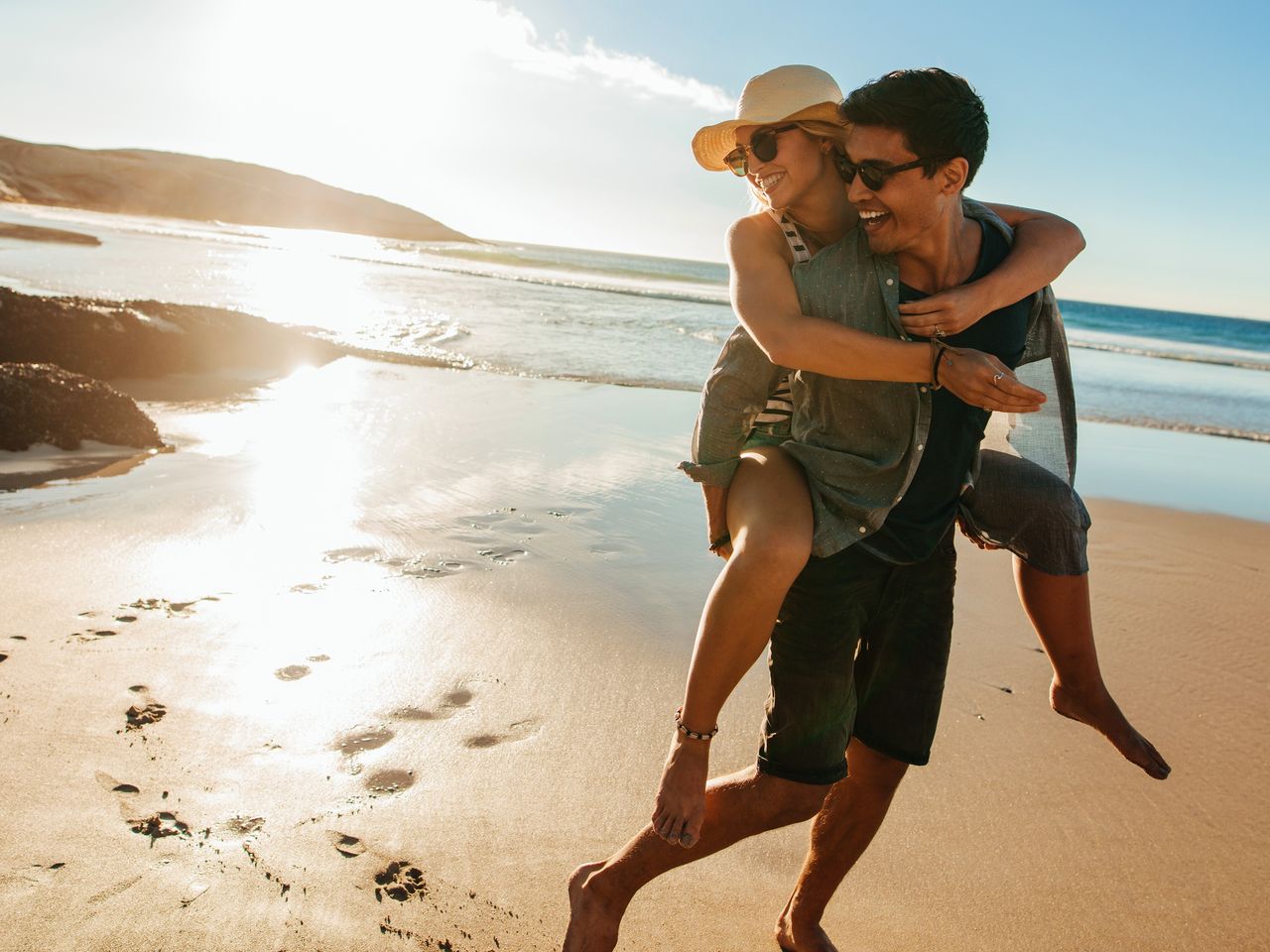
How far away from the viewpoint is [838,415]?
2.08 metres

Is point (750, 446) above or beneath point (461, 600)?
above

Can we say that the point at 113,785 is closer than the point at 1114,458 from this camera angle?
Yes

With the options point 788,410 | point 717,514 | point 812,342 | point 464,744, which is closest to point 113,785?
point 464,744

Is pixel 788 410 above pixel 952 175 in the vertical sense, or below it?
below

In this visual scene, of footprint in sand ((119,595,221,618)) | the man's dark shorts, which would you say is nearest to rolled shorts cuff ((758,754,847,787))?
the man's dark shorts

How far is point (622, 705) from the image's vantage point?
349 centimetres

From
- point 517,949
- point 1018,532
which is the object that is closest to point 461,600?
point 517,949

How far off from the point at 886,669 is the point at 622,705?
1.44m

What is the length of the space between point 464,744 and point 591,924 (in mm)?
996

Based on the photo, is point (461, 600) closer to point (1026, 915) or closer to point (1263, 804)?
point (1026, 915)

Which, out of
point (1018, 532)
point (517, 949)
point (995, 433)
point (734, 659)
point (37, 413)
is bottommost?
point (517, 949)

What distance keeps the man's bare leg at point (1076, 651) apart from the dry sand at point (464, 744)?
59 centimetres

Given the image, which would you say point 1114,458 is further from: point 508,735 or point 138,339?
point 138,339

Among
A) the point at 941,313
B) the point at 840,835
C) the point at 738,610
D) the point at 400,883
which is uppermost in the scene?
the point at 941,313
